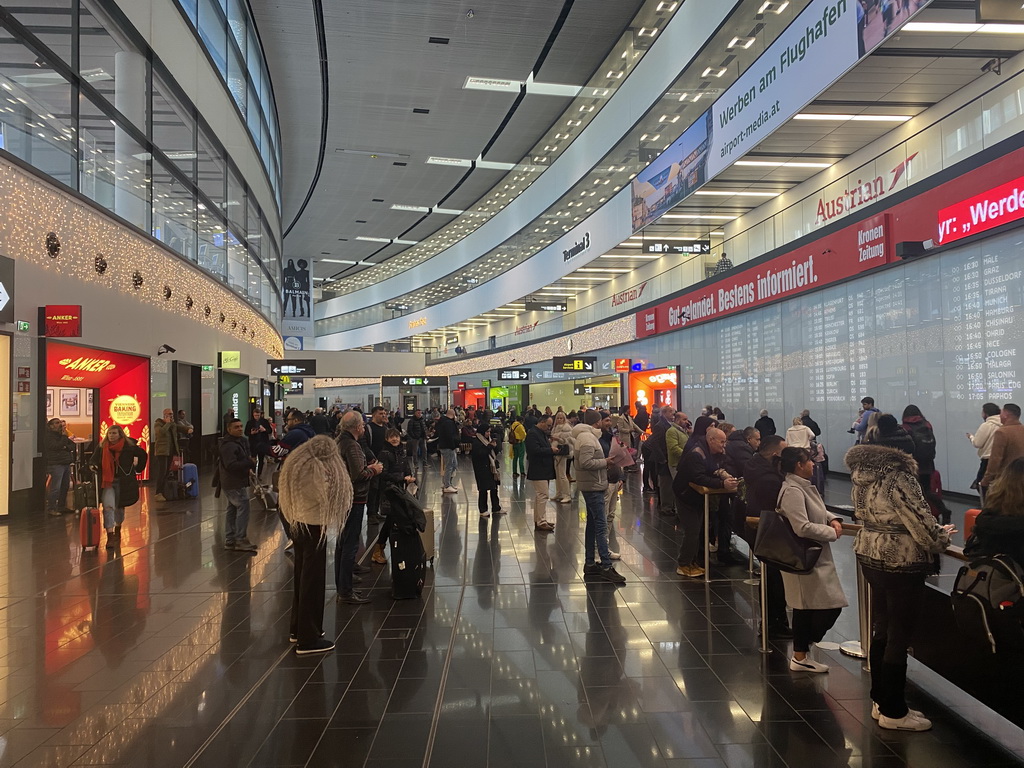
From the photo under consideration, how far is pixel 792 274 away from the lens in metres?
14.6

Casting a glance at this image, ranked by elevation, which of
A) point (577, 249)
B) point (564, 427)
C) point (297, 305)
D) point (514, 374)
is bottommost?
point (564, 427)

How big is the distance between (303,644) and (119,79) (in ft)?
38.7

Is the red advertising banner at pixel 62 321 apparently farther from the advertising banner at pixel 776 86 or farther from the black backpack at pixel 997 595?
the advertising banner at pixel 776 86

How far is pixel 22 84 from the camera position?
389 inches

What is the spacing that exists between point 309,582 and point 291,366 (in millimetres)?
Answer: 23824

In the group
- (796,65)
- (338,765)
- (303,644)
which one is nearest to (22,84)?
(303,644)

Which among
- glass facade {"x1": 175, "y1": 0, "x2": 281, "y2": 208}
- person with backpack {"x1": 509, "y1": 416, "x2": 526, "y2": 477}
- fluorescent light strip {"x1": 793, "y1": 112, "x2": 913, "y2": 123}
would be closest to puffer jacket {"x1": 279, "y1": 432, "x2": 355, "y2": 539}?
person with backpack {"x1": 509, "y1": 416, "x2": 526, "y2": 477}

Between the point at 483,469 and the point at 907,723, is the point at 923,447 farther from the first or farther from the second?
the point at 907,723

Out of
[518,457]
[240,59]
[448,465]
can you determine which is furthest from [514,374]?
[448,465]

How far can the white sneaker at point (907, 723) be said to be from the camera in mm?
3646

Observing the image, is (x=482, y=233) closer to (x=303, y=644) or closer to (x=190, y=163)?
(x=190, y=163)

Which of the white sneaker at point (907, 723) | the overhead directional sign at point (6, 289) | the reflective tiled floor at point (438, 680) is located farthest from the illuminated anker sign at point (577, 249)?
the white sneaker at point (907, 723)

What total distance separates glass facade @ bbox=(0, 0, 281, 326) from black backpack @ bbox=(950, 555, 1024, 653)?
1181 cm

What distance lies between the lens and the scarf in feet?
29.5
